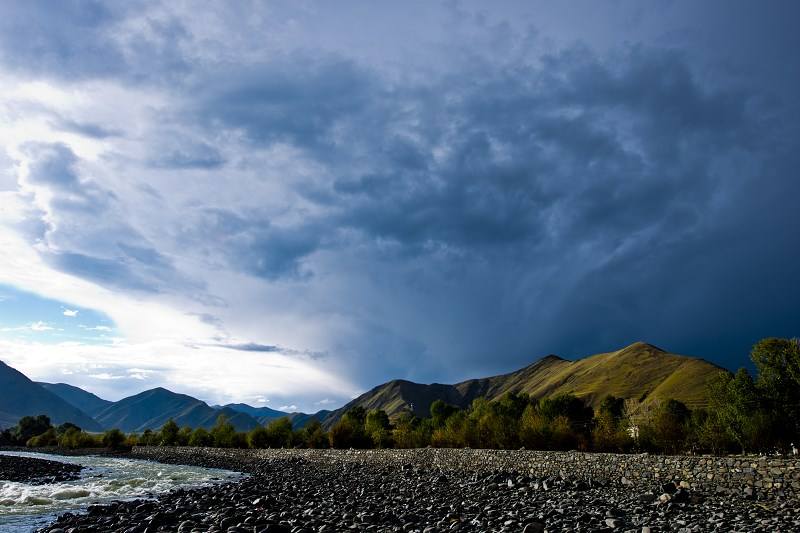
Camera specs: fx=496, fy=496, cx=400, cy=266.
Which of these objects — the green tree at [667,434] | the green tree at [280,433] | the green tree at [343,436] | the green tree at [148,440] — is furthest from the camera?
the green tree at [148,440]

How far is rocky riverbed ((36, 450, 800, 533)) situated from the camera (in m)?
16.4

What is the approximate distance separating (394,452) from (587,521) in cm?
3479

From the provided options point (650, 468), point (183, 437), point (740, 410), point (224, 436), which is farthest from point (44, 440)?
point (740, 410)

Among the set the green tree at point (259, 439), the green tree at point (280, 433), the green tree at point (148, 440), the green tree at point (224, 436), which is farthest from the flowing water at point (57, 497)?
the green tree at point (148, 440)

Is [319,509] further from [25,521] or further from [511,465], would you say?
[511,465]

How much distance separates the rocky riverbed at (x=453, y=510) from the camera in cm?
1638

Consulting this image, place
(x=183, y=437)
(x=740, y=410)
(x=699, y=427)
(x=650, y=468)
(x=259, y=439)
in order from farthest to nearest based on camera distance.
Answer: (x=183, y=437) → (x=259, y=439) → (x=699, y=427) → (x=740, y=410) → (x=650, y=468)

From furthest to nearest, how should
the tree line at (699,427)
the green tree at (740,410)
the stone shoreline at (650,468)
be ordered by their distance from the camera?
the green tree at (740,410) → the tree line at (699,427) → the stone shoreline at (650,468)

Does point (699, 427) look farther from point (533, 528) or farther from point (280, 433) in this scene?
point (280, 433)

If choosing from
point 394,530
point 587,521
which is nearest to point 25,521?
point 394,530

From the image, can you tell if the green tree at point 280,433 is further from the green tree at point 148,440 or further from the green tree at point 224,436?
the green tree at point 148,440

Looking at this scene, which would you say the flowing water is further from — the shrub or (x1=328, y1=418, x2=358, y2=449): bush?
the shrub

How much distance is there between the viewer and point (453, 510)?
1981cm

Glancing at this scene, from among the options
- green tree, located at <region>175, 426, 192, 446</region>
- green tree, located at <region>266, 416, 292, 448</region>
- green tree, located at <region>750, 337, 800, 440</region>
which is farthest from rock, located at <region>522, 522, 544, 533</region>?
green tree, located at <region>175, 426, 192, 446</region>
